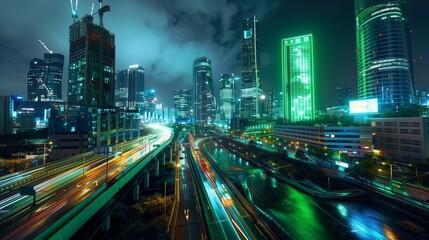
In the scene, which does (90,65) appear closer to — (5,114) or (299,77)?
(5,114)

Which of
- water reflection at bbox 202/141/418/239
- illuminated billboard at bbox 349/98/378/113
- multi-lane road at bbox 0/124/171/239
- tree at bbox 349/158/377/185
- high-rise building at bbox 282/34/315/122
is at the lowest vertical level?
water reflection at bbox 202/141/418/239

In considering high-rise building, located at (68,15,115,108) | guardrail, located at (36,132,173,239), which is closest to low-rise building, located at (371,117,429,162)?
guardrail, located at (36,132,173,239)

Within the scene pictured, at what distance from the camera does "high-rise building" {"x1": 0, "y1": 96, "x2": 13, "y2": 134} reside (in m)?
108

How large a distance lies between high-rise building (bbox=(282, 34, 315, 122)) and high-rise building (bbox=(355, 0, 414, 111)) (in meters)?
40.1

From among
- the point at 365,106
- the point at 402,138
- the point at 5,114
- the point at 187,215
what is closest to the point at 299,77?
the point at 365,106

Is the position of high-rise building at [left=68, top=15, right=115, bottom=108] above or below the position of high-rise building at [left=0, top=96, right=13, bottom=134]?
above

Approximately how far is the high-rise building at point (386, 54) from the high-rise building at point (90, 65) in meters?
163

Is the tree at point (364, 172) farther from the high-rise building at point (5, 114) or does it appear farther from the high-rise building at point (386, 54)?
the high-rise building at point (5, 114)

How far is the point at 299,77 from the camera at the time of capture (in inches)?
6161

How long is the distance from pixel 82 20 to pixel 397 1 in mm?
193218

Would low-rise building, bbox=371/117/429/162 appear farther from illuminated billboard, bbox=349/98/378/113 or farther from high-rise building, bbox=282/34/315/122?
high-rise building, bbox=282/34/315/122

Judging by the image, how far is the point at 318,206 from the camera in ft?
108

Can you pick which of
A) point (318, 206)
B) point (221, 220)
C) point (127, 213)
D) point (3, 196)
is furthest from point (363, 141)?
point (3, 196)

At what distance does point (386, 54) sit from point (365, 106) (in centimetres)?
5094
